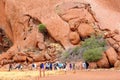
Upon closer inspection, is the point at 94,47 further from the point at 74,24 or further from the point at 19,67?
the point at 19,67

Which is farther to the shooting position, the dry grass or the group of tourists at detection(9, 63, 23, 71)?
the group of tourists at detection(9, 63, 23, 71)

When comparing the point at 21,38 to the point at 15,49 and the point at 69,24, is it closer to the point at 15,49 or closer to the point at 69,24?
the point at 15,49

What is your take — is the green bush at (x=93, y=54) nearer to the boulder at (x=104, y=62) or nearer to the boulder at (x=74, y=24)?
the boulder at (x=104, y=62)

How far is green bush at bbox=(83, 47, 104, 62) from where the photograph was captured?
120ft

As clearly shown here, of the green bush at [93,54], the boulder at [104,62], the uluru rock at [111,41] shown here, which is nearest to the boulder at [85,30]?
the uluru rock at [111,41]

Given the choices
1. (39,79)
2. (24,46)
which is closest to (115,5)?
(24,46)

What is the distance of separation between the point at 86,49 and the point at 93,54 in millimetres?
3072

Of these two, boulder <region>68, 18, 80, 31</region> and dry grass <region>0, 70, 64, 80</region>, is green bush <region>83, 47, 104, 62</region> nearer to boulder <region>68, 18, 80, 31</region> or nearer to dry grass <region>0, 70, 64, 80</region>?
dry grass <region>0, 70, 64, 80</region>

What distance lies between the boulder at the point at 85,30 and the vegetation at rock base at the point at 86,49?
113 centimetres

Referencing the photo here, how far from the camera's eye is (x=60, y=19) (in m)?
44.7

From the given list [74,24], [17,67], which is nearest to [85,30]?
[74,24]

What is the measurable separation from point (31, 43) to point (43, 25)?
2.95 metres

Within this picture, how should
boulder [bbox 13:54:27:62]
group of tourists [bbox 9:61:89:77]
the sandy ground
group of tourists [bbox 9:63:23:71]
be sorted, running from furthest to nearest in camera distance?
boulder [bbox 13:54:27:62] < group of tourists [bbox 9:63:23:71] < group of tourists [bbox 9:61:89:77] < the sandy ground

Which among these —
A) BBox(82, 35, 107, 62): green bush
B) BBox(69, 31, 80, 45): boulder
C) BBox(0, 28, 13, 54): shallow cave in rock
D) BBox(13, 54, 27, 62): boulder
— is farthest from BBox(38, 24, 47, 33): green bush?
BBox(0, 28, 13, 54): shallow cave in rock
